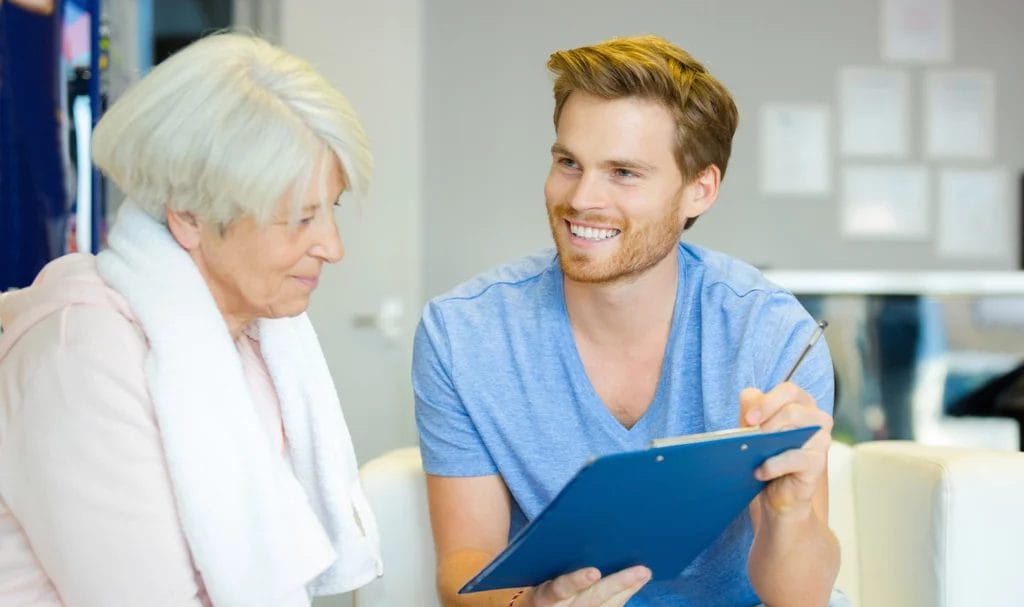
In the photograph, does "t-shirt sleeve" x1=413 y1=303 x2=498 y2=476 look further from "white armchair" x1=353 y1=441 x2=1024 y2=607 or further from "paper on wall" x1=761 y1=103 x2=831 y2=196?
"paper on wall" x1=761 y1=103 x2=831 y2=196

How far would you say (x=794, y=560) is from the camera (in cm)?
155

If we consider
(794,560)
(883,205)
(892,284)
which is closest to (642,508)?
(794,560)

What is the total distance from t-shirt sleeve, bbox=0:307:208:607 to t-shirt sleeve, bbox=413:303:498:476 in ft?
1.81

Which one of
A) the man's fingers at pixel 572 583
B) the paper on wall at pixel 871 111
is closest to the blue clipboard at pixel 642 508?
the man's fingers at pixel 572 583

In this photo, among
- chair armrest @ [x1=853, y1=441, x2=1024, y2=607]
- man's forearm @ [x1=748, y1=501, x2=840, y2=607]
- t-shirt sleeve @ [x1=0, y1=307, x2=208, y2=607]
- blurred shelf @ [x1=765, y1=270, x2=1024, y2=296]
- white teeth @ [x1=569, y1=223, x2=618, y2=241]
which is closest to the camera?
t-shirt sleeve @ [x1=0, y1=307, x2=208, y2=607]

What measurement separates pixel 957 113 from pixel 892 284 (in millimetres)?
1175

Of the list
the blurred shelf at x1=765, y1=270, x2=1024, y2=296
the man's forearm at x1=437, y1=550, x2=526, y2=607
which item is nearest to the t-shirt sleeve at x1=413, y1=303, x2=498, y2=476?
the man's forearm at x1=437, y1=550, x2=526, y2=607

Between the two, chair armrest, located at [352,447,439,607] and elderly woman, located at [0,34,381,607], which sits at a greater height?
elderly woman, located at [0,34,381,607]

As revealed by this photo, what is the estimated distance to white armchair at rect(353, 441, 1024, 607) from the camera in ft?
5.41

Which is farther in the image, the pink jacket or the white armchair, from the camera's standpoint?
the white armchair

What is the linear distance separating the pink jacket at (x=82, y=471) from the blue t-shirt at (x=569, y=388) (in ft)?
1.88

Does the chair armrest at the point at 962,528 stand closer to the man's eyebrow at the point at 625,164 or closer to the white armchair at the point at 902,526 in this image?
the white armchair at the point at 902,526

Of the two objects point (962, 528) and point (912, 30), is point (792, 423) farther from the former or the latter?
point (912, 30)

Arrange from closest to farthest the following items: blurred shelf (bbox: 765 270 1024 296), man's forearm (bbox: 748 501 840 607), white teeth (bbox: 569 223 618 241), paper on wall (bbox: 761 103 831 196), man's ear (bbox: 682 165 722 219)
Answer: man's forearm (bbox: 748 501 840 607) → white teeth (bbox: 569 223 618 241) → man's ear (bbox: 682 165 722 219) → blurred shelf (bbox: 765 270 1024 296) → paper on wall (bbox: 761 103 831 196)
